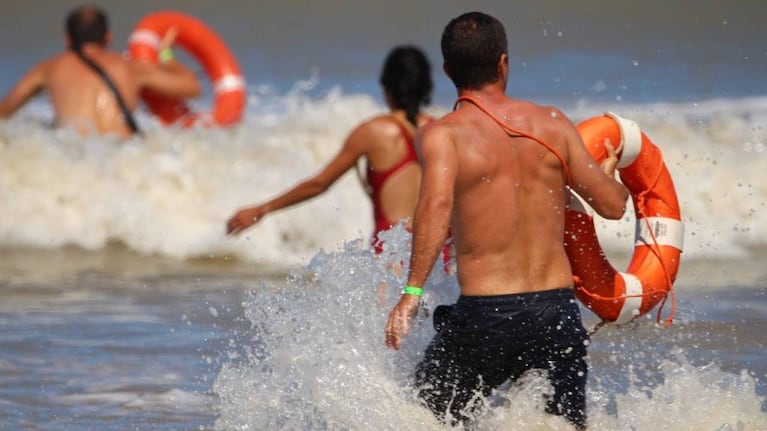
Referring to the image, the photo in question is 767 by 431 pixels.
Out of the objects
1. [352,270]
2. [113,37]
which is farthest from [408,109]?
[113,37]

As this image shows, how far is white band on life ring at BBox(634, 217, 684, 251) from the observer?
4723 mm

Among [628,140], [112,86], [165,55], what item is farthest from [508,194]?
[165,55]

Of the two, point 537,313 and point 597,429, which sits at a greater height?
point 537,313

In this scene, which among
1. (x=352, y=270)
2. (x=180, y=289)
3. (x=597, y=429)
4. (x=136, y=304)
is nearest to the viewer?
(x=597, y=429)

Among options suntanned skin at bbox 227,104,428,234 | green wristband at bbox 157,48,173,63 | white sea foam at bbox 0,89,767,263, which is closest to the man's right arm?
suntanned skin at bbox 227,104,428,234

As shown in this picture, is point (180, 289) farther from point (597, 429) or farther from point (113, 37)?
point (113, 37)

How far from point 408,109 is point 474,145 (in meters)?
2.21

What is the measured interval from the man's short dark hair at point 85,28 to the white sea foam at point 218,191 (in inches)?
31.5

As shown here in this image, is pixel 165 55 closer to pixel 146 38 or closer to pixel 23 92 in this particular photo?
pixel 146 38

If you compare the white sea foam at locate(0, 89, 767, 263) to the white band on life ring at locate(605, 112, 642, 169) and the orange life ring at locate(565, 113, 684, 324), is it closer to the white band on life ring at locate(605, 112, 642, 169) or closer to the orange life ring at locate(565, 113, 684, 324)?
the orange life ring at locate(565, 113, 684, 324)

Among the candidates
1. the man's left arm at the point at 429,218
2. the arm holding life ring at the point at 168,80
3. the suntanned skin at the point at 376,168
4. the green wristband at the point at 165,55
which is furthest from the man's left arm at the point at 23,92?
the man's left arm at the point at 429,218

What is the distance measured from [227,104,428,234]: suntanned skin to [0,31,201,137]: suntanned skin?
16.4ft

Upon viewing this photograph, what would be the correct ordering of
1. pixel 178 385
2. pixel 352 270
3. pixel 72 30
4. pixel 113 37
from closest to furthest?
pixel 352 270 → pixel 178 385 → pixel 72 30 → pixel 113 37

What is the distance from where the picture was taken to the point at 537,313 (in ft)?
13.3
